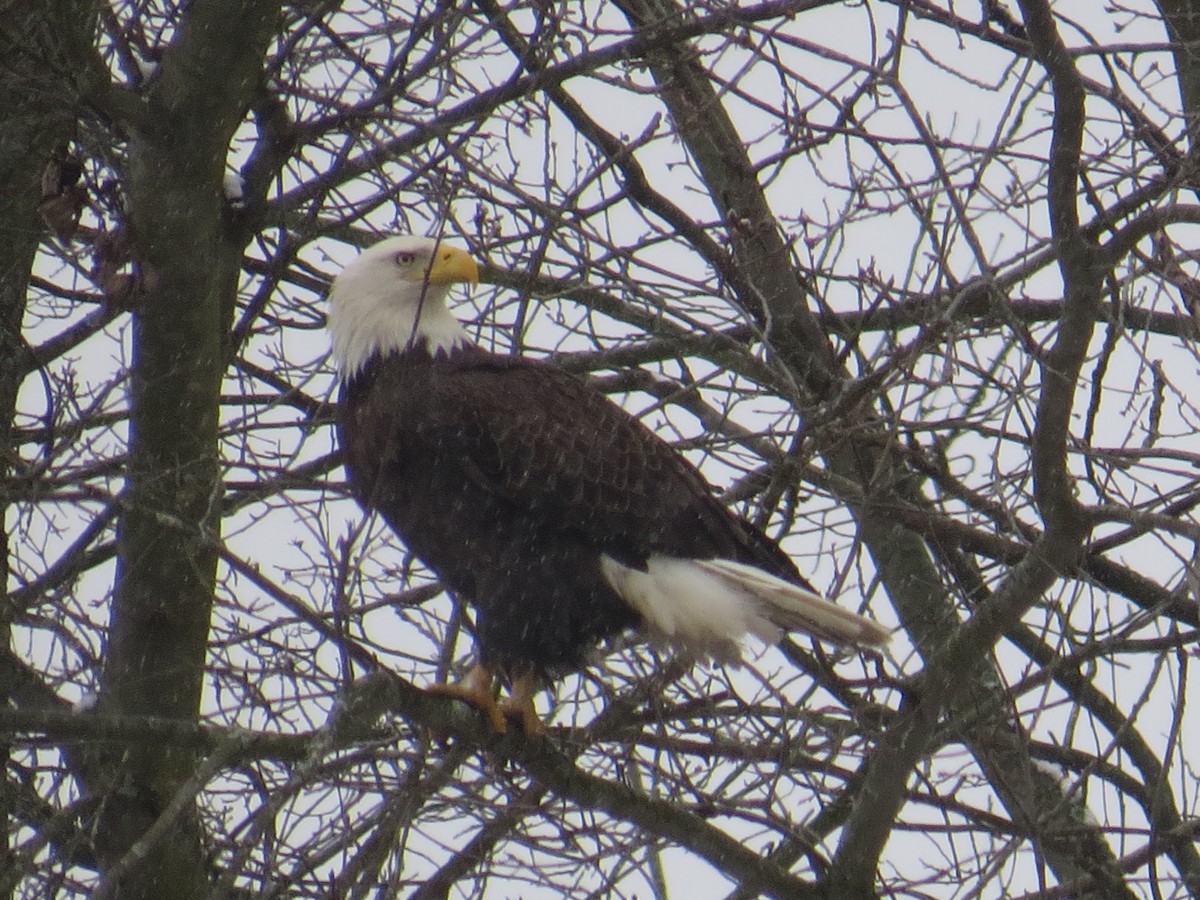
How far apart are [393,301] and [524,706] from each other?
1.47 meters

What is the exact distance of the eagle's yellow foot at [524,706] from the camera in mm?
4215

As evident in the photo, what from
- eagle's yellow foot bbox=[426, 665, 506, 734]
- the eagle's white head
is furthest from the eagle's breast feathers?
the eagle's white head

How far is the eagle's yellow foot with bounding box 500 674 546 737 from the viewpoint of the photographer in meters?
4.21

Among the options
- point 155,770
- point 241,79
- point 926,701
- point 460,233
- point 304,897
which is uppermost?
point 460,233

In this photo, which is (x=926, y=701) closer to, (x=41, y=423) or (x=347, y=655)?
(x=347, y=655)

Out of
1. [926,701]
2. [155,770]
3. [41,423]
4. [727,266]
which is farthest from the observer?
[727,266]

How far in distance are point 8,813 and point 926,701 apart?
8.79ft

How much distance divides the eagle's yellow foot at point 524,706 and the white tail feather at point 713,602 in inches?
14.2

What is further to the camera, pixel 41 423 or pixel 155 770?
pixel 41 423

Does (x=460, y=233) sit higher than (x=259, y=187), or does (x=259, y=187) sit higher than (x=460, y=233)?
(x=460, y=233)

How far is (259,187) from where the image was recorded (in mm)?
4305

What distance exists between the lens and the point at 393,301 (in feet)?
17.0

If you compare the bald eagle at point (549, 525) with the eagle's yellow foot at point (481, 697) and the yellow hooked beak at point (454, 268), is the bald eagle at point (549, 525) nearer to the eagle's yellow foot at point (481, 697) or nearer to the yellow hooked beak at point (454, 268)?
the eagle's yellow foot at point (481, 697)

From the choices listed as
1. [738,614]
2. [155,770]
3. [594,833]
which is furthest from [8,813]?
[738,614]
